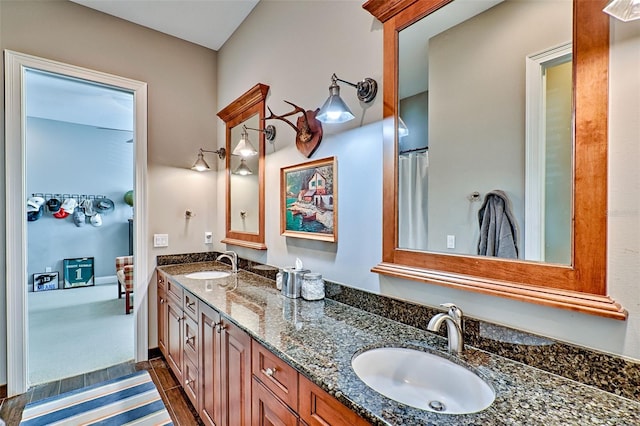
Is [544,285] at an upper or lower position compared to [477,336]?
upper

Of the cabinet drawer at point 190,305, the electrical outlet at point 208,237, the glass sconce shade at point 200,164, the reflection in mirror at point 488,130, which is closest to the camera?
the reflection in mirror at point 488,130

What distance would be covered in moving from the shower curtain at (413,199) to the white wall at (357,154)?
13cm

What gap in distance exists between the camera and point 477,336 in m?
1.12

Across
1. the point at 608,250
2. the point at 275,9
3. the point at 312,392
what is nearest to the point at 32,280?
the point at 275,9

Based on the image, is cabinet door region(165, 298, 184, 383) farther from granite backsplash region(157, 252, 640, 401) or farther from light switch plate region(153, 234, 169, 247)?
granite backsplash region(157, 252, 640, 401)

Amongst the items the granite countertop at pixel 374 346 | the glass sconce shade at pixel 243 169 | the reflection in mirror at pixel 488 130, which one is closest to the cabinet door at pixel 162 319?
the granite countertop at pixel 374 346

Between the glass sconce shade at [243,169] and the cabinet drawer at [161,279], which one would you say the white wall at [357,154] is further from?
the cabinet drawer at [161,279]

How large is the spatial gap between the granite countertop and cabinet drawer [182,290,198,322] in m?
0.20

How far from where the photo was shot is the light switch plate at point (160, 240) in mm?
2854

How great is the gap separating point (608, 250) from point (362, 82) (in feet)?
3.88

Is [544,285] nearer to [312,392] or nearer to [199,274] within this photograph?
[312,392]

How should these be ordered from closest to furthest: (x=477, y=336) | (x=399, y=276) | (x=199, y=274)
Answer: (x=477, y=336) → (x=399, y=276) → (x=199, y=274)

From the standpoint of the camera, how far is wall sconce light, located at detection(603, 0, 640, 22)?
2.48 ft

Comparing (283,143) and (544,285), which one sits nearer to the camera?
(544,285)
